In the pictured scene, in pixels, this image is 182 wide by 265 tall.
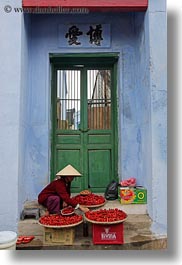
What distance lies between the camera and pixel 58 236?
169 inches

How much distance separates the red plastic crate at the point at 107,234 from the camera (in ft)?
14.1

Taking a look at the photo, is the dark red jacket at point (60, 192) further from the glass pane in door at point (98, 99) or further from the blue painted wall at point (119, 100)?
the glass pane in door at point (98, 99)

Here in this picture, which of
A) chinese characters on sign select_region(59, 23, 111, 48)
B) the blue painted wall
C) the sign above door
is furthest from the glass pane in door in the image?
the sign above door

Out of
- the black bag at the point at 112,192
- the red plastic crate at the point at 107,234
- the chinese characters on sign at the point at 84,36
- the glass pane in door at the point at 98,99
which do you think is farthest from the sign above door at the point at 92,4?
the red plastic crate at the point at 107,234

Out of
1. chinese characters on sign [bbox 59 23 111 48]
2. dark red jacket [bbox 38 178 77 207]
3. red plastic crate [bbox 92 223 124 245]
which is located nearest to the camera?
red plastic crate [bbox 92 223 124 245]

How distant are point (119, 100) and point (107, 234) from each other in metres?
2.49

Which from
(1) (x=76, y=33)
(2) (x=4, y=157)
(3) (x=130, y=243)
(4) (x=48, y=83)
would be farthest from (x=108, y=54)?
(3) (x=130, y=243)

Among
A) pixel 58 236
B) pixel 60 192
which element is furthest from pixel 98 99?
pixel 58 236

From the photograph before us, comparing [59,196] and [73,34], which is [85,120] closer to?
[73,34]

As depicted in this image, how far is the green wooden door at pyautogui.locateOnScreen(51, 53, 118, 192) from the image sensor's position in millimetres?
5832

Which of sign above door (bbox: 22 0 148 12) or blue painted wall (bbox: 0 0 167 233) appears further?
sign above door (bbox: 22 0 148 12)

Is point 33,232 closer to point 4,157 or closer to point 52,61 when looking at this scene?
point 4,157

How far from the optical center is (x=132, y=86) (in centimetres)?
569

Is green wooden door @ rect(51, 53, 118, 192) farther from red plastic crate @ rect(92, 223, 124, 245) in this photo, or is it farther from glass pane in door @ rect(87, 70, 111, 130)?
red plastic crate @ rect(92, 223, 124, 245)
